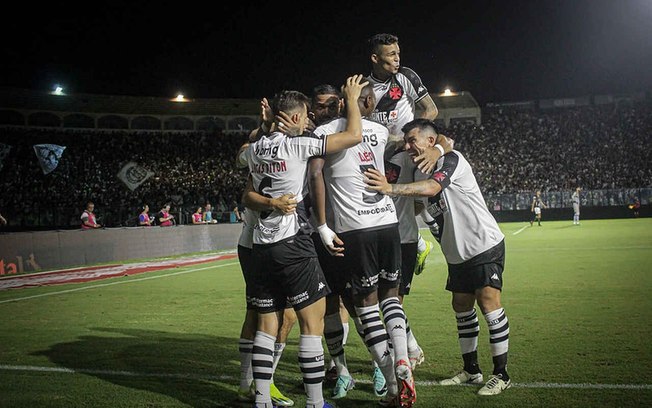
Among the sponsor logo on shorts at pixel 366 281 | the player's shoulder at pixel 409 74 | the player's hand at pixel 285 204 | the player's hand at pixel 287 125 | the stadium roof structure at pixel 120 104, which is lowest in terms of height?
the sponsor logo on shorts at pixel 366 281

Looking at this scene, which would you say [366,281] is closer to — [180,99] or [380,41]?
[380,41]

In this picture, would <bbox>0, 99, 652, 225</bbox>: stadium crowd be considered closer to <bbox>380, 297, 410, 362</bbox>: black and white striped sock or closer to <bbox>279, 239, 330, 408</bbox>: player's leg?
<bbox>380, 297, 410, 362</bbox>: black and white striped sock

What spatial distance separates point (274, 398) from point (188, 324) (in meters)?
4.11

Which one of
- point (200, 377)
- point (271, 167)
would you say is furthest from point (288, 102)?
point (200, 377)

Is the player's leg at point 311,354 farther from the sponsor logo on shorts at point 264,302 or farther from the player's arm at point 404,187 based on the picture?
the player's arm at point 404,187

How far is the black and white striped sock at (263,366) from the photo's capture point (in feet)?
14.5

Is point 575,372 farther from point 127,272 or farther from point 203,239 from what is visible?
point 203,239

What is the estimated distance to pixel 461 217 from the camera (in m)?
5.45

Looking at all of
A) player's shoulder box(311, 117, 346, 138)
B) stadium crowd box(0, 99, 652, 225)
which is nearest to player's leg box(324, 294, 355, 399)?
player's shoulder box(311, 117, 346, 138)

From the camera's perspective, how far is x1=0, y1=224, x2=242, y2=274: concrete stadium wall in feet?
55.5

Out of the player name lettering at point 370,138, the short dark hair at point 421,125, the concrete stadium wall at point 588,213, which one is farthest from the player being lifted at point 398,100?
the concrete stadium wall at point 588,213

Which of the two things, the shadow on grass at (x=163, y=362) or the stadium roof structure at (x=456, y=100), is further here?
the stadium roof structure at (x=456, y=100)

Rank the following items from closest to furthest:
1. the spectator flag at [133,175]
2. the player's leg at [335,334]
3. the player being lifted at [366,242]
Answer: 1. the player being lifted at [366,242]
2. the player's leg at [335,334]
3. the spectator flag at [133,175]

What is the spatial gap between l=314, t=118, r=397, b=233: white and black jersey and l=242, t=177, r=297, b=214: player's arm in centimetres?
52
